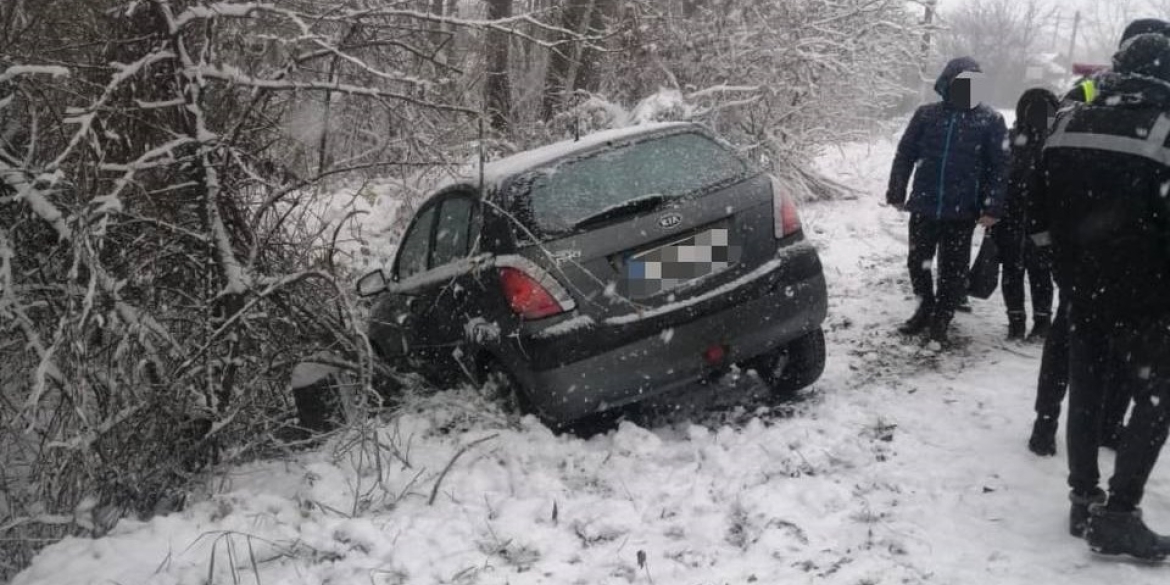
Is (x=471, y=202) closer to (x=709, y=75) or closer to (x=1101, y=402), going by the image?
(x=1101, y=402)

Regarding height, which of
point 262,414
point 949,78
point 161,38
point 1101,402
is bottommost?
point 262,414

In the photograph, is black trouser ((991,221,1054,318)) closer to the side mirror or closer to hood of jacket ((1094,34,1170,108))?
hood of jacket ((1094,34,1170,108))

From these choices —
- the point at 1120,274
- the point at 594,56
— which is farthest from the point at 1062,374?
the point at 594,56

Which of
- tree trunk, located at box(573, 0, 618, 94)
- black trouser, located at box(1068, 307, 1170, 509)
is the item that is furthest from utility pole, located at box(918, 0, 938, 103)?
black trouser, located at box(1068, 307, 1170, 509)

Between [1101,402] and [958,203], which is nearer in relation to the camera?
[1101,402]

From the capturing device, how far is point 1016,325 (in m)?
5.95

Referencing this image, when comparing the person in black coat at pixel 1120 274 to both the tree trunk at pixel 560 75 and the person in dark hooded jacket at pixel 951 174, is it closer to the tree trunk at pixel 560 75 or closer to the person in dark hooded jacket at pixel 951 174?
the person in dark hooded jacket at pixel 951 174

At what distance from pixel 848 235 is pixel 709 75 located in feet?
10.9

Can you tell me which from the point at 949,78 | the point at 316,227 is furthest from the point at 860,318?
the point at 316,227

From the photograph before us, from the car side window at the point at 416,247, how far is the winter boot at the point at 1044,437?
351 cm

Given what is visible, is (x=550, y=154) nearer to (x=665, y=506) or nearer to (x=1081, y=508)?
(x=665, y=506)

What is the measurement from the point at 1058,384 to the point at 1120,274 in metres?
0.87

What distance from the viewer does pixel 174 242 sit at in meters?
4.65

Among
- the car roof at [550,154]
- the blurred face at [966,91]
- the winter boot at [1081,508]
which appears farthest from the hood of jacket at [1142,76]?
the car roof at [550,154]
